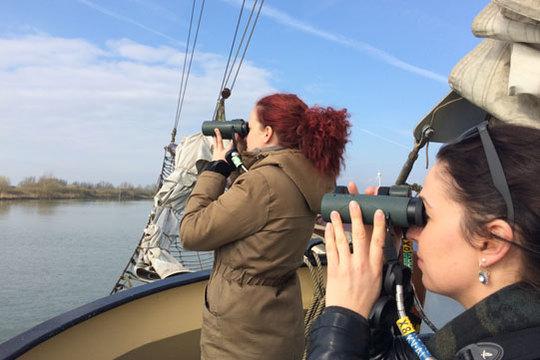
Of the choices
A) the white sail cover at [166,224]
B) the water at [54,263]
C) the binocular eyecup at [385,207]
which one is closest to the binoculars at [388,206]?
the binocular eyecup at [385,207]

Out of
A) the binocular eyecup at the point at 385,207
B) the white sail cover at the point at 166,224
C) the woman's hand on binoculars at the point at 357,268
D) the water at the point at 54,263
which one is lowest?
the water at the point at 54,263

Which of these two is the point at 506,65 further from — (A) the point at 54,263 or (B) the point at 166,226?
(A) the point at 54,263

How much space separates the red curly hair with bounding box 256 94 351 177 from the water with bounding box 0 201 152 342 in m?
7.30

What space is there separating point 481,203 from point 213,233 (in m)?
0.87

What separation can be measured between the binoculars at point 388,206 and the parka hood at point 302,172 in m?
0.62

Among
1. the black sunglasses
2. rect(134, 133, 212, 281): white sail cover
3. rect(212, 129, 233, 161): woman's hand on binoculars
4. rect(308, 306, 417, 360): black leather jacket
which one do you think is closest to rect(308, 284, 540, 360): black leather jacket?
rect(308, 306, 417, 360): black leather jacket

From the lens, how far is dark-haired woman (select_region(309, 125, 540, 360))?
2.12 feet

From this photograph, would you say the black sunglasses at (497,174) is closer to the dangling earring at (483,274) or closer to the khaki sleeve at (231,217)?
the dangling earring at (483,274)

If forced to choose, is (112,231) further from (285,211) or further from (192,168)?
(285,211)

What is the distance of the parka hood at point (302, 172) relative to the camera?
59.0 inches

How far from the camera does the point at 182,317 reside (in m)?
2.59

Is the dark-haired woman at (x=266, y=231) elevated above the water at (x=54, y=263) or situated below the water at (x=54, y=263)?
above

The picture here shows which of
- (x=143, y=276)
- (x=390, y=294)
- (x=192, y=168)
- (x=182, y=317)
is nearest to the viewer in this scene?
(x=390, y=294)

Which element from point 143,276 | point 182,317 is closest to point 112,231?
point 143,276
